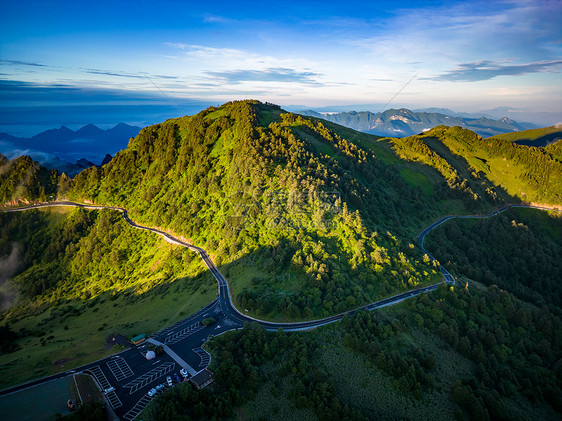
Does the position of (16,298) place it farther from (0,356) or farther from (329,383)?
(329,383)

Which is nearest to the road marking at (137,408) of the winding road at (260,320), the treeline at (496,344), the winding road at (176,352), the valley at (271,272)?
the winding road at (176,352)

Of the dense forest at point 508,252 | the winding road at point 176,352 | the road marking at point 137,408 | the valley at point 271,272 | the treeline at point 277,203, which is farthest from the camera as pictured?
the dense forest at point 508,252

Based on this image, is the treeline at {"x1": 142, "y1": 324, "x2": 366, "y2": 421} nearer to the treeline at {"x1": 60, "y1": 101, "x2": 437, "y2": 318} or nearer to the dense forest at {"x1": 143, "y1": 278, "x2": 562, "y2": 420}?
the dense forest at {"x1": 143, "y1": 278, "x2": 562, "y2": 420}

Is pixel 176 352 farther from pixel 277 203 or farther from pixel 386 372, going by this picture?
pixel 277 203

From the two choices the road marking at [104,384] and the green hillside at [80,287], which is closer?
the road marking at [104,384]

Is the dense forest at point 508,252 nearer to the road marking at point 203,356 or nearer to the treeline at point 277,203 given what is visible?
the treeline at point 277,203

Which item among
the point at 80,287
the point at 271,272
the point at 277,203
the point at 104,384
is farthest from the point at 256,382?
the point at 80,287

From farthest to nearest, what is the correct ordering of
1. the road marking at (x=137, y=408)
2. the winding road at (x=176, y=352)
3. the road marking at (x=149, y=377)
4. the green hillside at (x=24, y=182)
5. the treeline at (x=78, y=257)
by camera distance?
1. the green hillside at (x=24, y=182)
2. the treeline at (x=78, y=257)
3. the road marking at (x=149, y=377)
4. the winding road at (x=176, y=352)
5. the road marking at (x=137, y=408)

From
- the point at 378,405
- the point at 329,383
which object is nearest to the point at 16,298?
the point at 329,383
